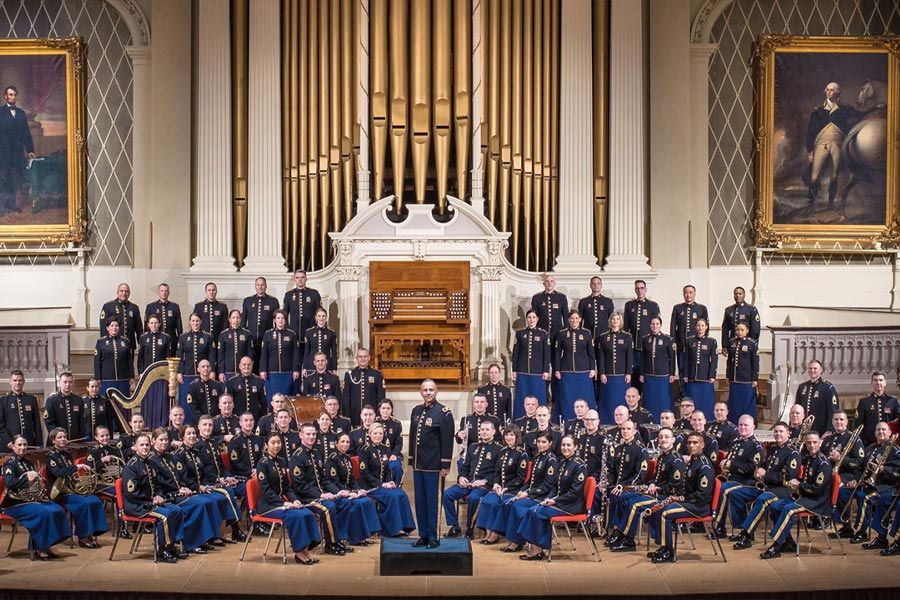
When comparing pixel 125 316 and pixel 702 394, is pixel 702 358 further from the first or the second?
pixel 125 316

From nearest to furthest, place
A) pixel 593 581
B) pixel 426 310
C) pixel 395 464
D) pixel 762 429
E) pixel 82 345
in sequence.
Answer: pixel 593 581 < pixel 395 464 < pixel 762 429 < pixel 426 310 < pixel 82 345

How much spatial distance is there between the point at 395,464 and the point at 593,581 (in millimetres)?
2344

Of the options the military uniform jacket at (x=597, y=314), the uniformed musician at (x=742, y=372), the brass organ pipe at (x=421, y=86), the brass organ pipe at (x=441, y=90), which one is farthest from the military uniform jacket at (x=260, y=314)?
the uniformed musician at (x=742, y=372)

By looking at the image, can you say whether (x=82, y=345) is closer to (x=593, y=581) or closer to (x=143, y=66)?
(x=143, y=66)

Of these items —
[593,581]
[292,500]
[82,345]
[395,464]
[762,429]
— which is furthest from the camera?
[82,345]

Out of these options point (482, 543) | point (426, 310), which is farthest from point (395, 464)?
point (426, 310)

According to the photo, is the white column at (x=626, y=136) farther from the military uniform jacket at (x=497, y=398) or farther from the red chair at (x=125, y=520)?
the red chair at (x=125, y=520)

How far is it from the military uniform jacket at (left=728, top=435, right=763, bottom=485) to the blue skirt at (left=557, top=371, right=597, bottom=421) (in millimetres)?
2423

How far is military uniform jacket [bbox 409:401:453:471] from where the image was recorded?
368 inches

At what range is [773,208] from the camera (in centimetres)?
1476

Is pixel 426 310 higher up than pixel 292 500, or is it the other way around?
pixel 426 310

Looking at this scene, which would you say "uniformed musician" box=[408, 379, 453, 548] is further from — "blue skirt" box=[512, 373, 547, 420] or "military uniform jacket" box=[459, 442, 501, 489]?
"blue skirt" box=[512, 373, 547, 420]

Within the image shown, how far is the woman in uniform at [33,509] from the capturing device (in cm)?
934

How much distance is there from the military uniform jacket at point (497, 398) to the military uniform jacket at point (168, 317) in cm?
342
